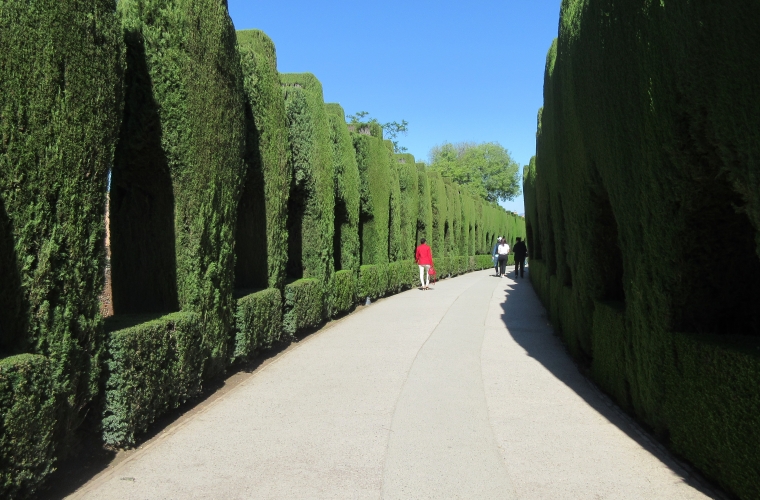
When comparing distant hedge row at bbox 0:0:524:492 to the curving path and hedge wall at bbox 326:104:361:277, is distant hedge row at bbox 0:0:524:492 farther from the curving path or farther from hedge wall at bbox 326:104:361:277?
hedge wall at bbox 326:104:361:277

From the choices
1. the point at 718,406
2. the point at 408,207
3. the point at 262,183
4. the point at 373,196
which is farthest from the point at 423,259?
the point at 718,406

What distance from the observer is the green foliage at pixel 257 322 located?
820 cm

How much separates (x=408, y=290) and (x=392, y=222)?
3.09m

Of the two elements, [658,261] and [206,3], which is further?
[206,3]

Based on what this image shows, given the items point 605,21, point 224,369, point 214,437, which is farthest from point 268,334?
point 605,21

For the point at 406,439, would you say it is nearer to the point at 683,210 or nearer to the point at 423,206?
the point at 683,210

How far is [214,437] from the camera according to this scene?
569 cm

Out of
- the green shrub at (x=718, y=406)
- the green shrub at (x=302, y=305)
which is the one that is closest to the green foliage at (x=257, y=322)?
the green shrub at (x=302, y=305)

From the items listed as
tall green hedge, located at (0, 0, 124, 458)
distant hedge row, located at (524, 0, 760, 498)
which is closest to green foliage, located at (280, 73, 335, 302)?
distant hedge row, located at (524, 0, 760, 498)

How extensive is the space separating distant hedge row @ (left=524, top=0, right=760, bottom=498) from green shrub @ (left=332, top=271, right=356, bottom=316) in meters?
7.12

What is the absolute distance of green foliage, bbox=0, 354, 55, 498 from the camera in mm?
3643

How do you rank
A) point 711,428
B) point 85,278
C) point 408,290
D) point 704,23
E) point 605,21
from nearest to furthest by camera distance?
point 704,23, point 711,428, point 85,278, point 605,21, point 408,290

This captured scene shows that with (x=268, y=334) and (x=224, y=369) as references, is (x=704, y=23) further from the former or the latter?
(x=268, y=334)

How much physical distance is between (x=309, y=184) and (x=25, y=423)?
29.2 feet
